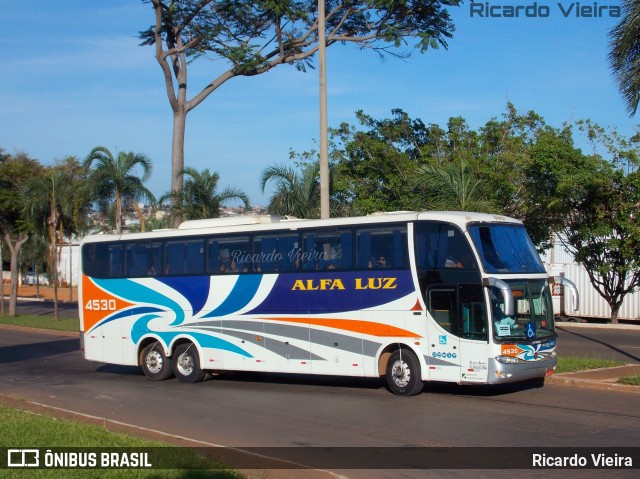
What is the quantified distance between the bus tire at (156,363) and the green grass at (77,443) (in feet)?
20.1

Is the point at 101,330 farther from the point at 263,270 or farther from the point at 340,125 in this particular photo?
the point at 340,125

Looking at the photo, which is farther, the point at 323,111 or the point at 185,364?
the point at 323,111

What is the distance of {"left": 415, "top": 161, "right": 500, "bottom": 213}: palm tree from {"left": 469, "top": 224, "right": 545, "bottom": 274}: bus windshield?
8.03 metres

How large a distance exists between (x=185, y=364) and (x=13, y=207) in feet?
75.7

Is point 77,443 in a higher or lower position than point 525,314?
lower

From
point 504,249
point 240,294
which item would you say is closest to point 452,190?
point 240,294

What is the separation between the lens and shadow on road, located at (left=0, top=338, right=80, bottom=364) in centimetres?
2341

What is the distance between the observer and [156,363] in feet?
62.1

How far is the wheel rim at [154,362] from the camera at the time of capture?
18859 millimetres

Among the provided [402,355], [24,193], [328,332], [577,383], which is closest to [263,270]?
[328,332]

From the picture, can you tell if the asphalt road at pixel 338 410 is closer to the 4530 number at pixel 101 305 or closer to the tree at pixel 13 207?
the 4530 number at pixel 101 305

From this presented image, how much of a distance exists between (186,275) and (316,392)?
4167 mm

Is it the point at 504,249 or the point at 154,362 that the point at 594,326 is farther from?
the point at 154,362

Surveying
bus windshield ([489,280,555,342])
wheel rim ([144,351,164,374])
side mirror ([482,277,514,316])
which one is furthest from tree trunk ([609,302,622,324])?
side mirror ([482,277,514,316])
